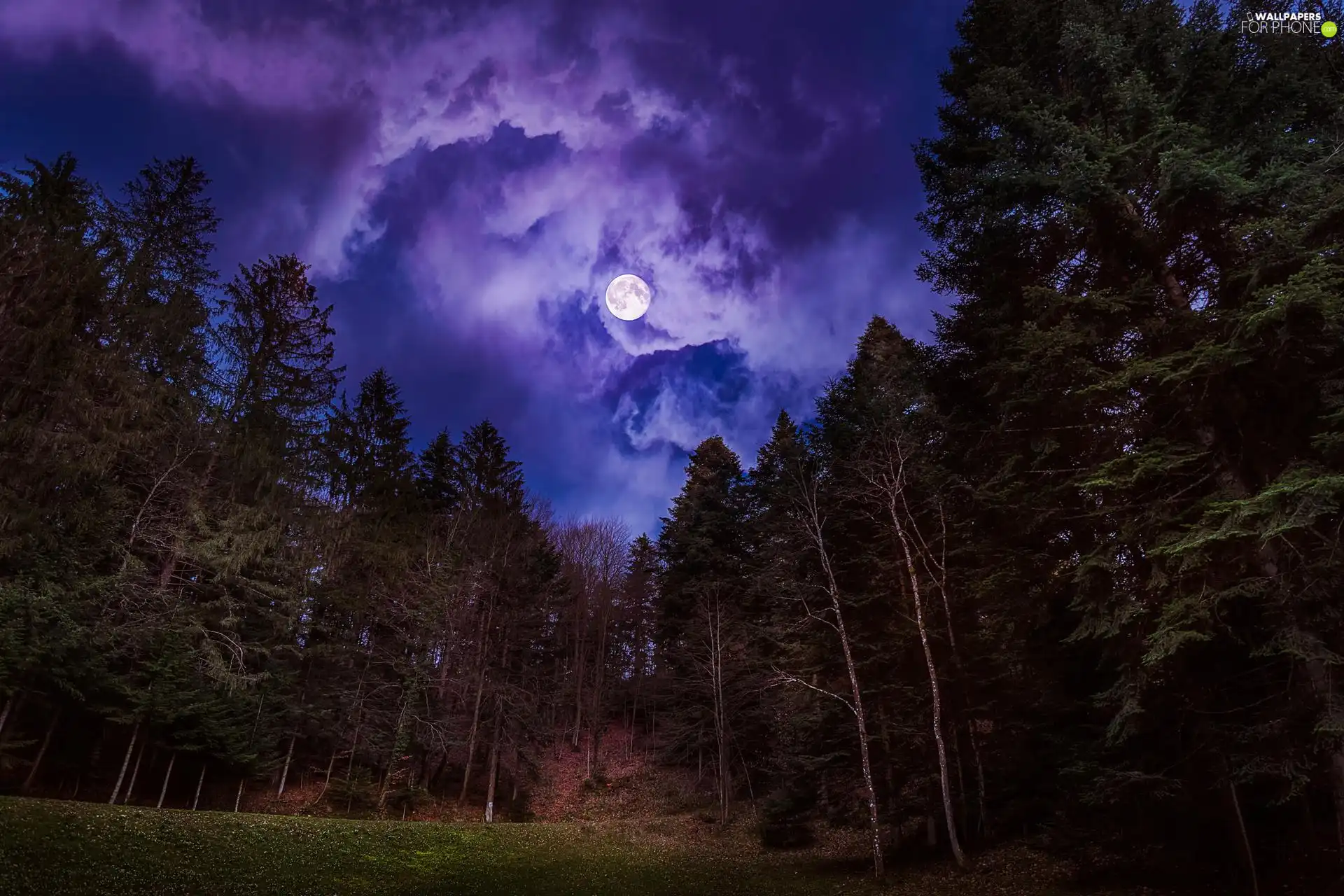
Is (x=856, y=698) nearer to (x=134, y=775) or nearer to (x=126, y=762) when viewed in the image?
(x=126, y=762)

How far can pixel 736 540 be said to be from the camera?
3212cm

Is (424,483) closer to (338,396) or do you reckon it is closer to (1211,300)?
(338,396)

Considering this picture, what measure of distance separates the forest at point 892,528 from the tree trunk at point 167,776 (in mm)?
794

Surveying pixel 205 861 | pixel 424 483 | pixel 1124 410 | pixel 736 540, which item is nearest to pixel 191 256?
pixel 424 483

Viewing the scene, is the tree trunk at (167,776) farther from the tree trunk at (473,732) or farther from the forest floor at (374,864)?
the tree trunk at (473,732)

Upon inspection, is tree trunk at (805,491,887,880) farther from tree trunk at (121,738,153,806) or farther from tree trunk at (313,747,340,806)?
tree trunk at (121,738,153,806)

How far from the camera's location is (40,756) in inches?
659

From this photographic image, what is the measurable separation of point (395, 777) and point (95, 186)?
24781mm

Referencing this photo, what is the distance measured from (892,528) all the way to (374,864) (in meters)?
16.3

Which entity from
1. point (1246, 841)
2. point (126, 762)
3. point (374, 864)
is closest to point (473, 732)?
point (126, 762)

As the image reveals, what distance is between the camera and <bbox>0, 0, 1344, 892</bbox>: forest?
870cm

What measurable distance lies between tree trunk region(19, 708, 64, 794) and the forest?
26 centimetres

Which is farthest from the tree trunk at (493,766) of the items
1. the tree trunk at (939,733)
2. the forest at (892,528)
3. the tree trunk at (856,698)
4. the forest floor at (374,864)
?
the tree trunk at (939,733)

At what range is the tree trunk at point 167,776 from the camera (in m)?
19.4
